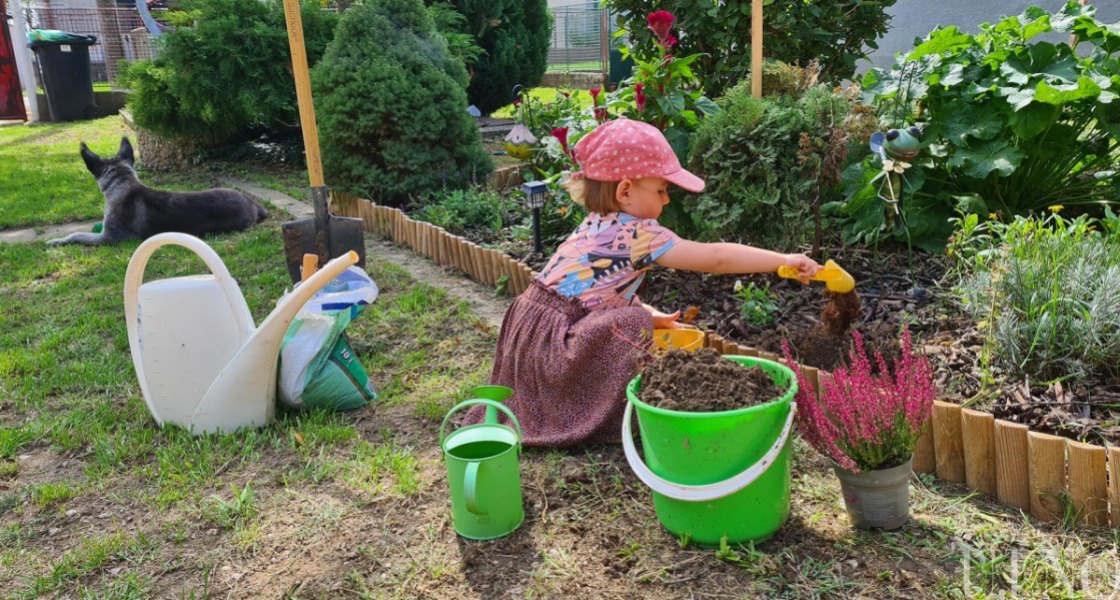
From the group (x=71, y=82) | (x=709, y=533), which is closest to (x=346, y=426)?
(x=709, y=533)

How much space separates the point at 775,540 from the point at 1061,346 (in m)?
1.12

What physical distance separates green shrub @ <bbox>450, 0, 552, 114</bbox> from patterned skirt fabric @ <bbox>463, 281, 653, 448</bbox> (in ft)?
28.3

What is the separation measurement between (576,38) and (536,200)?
1950 cm

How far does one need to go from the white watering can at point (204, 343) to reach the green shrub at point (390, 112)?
3.26m

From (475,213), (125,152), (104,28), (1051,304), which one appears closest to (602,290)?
(1051,304)

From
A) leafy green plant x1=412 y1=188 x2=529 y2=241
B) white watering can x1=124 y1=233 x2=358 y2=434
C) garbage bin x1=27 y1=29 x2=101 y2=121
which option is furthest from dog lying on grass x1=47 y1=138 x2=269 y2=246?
garbage bin x1=27 y1=29 x2=101 y2=121

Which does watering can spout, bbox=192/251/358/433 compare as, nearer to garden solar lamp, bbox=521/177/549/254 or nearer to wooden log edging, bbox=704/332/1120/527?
garden solar lamp, bbox=521/177/549/254

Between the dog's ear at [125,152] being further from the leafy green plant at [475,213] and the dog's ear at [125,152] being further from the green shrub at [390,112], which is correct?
the leafy green plant at [475,213]

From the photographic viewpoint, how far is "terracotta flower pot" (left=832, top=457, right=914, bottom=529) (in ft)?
6.81

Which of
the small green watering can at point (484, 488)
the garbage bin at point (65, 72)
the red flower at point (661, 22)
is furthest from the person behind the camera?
the garbage bin at point (65, 72)

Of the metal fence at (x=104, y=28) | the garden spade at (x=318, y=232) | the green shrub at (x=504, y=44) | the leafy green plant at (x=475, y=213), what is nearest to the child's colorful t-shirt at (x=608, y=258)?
the garden spade at (x=318, y=232)

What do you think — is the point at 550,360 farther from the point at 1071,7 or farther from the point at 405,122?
the point at 405,122

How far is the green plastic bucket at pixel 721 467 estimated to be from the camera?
6.53ft

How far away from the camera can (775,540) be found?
2.15m
